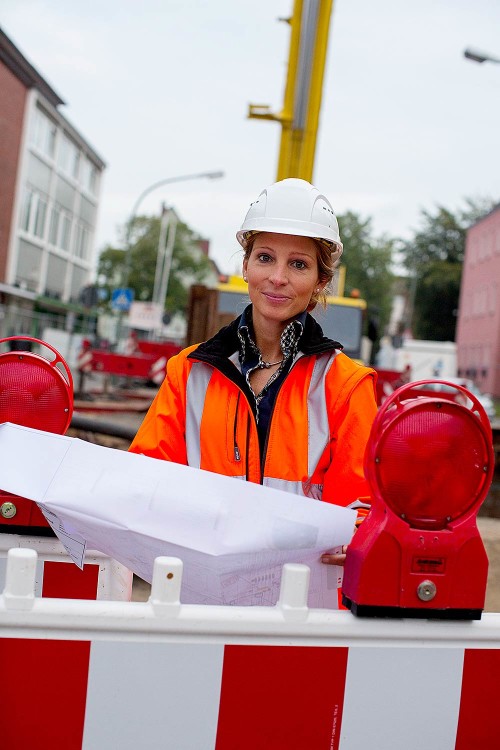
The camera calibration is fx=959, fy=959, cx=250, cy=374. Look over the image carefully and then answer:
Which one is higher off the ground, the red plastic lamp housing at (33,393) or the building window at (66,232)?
the building window at (66,232)

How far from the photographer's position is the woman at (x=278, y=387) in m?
2.38

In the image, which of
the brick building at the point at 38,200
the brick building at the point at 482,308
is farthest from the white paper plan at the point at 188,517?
the brick building at the point at 482,308

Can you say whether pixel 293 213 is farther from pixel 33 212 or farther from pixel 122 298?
pixel 33 212

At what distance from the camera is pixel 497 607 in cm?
613

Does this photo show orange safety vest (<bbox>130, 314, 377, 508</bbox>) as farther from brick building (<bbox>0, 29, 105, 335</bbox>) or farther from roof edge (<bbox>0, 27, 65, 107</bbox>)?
roof edge (<bbox>0, 27, 65, 107</bbox>)

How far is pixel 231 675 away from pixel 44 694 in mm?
305

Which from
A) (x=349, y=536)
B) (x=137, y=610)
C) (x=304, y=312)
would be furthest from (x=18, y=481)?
(x=304, y=312)

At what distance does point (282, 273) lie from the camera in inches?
99.0

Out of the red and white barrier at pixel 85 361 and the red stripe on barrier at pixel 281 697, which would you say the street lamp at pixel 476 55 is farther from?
the red stripe on barrier at pixel 281 697

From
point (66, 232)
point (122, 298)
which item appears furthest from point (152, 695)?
point (66, 232)

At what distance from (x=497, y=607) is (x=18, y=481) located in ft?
16.0

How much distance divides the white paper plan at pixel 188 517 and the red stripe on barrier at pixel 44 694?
0.29 m

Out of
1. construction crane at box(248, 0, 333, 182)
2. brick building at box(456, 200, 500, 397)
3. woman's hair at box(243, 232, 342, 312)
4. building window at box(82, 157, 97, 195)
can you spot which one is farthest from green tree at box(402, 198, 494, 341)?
woman's hair at box(243, 232, 342, 312)

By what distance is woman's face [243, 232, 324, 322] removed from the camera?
8.29 feet
